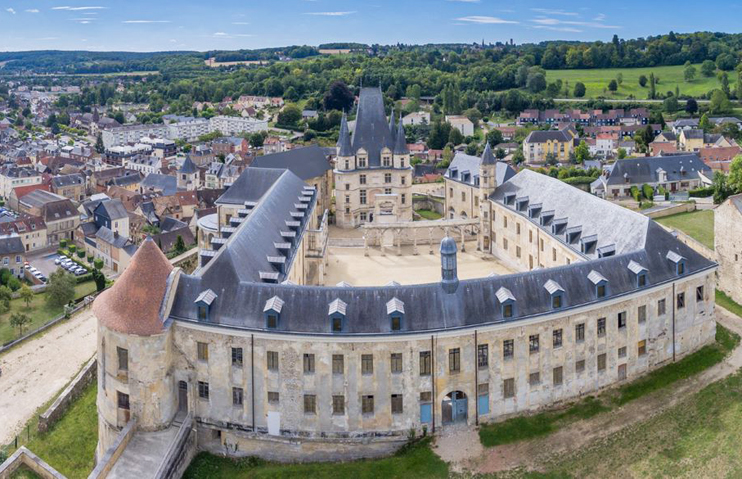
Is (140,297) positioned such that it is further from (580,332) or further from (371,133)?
(371,133)

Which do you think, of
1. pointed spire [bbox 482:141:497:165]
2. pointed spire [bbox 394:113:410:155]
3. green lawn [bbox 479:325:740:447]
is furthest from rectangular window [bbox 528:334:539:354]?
pointed spire [bbox 394:113:410:155]

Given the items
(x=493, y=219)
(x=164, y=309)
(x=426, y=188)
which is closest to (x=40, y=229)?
(x=426, y=188)

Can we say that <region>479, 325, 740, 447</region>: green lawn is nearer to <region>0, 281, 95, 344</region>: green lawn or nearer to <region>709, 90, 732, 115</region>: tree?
<region>0, 281, 95, 344</region>: green lawn

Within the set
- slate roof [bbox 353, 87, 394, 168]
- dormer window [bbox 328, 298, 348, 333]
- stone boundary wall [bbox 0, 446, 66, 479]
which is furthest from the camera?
slate roof [bbox 353, 87, 394, 168]

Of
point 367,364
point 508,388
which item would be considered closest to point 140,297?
point 367,364

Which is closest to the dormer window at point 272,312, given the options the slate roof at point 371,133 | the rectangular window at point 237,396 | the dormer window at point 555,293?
the rectangular window at point 237,396

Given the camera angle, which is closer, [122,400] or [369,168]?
[122,400]
